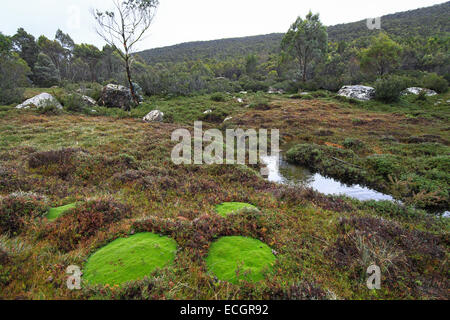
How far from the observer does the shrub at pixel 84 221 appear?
12.3 ft

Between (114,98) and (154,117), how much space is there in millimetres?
6616

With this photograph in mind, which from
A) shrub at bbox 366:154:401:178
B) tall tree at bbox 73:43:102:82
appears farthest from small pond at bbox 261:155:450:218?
tall tree at bbox 73:43:102:82

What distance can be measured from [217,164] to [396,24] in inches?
4326

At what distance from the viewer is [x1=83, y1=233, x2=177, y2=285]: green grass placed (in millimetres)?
2848

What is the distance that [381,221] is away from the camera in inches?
199

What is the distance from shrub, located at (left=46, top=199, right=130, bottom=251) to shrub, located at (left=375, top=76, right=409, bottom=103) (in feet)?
106

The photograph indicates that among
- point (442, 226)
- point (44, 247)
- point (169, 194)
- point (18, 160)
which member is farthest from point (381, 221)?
point (18, 160)

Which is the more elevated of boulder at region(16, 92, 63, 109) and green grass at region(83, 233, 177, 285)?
boulder at region(16, 92, 63, 109)

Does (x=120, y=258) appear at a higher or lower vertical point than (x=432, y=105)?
lower

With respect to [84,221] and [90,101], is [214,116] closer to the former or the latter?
[90,101]

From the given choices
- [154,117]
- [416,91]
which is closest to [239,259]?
[154,117]

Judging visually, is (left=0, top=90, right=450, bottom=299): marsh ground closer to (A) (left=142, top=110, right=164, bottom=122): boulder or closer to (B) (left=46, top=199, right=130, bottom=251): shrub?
(B) (left=46, top=199, right=130, bottom=251): shrub

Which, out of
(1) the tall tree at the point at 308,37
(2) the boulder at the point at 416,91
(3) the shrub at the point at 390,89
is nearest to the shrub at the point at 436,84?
(2) the boulder at the point at 416,91
